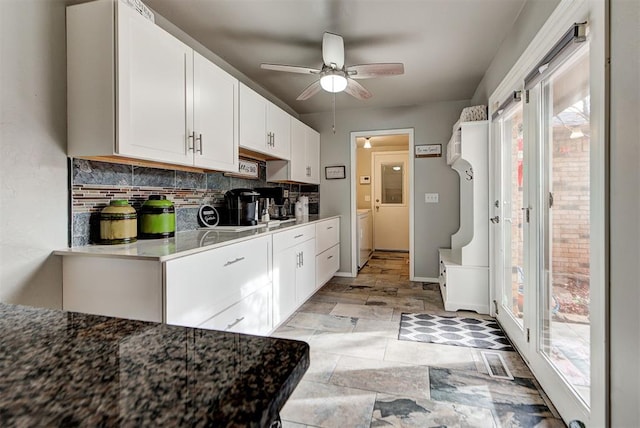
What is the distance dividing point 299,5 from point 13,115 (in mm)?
1665

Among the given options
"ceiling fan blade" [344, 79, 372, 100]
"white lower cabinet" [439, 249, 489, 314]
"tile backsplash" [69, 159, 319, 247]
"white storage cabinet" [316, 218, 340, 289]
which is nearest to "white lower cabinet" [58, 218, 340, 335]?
"tile backsplash" [69, 159, 319, 247]

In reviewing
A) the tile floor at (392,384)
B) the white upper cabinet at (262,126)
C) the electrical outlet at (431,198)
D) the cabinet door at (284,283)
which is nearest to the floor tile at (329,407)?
the tile floor at (392,384)

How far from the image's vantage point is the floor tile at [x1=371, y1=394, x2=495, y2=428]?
1.58m

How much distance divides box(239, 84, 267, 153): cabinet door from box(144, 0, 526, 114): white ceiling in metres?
0.38

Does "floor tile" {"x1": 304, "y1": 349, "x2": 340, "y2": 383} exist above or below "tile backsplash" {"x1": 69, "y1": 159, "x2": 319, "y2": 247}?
below

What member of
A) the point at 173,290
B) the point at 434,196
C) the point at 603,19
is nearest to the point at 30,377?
the point at 173,290

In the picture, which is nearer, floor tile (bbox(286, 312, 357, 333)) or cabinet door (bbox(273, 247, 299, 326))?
cabinet door (bbox(273, 247, 299, 326))

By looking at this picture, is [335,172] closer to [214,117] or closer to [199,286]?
[214,117]

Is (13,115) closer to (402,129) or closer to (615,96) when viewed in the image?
(615,96)

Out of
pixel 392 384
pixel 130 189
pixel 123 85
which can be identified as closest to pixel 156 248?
pixel 130 189

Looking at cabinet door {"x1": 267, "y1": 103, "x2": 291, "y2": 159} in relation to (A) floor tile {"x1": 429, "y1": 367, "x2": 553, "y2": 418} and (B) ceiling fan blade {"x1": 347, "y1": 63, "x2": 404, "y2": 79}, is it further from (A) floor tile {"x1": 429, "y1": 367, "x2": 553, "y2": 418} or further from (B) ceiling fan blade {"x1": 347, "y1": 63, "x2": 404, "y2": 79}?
(A) floor tile {"x1": 429, "y1": 367, "x2": 553, "y2": 418}

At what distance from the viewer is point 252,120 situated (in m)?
2.83

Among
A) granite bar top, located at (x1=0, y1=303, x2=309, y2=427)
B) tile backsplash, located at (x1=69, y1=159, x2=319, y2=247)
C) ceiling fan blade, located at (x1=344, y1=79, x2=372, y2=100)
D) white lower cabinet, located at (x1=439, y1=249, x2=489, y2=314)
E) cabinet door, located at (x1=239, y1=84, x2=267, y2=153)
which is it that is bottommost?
white lower cabinet, located at (x1=439, y1=249, x2=489, y2=314)

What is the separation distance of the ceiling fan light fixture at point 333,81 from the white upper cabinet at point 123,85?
3.40 feet
